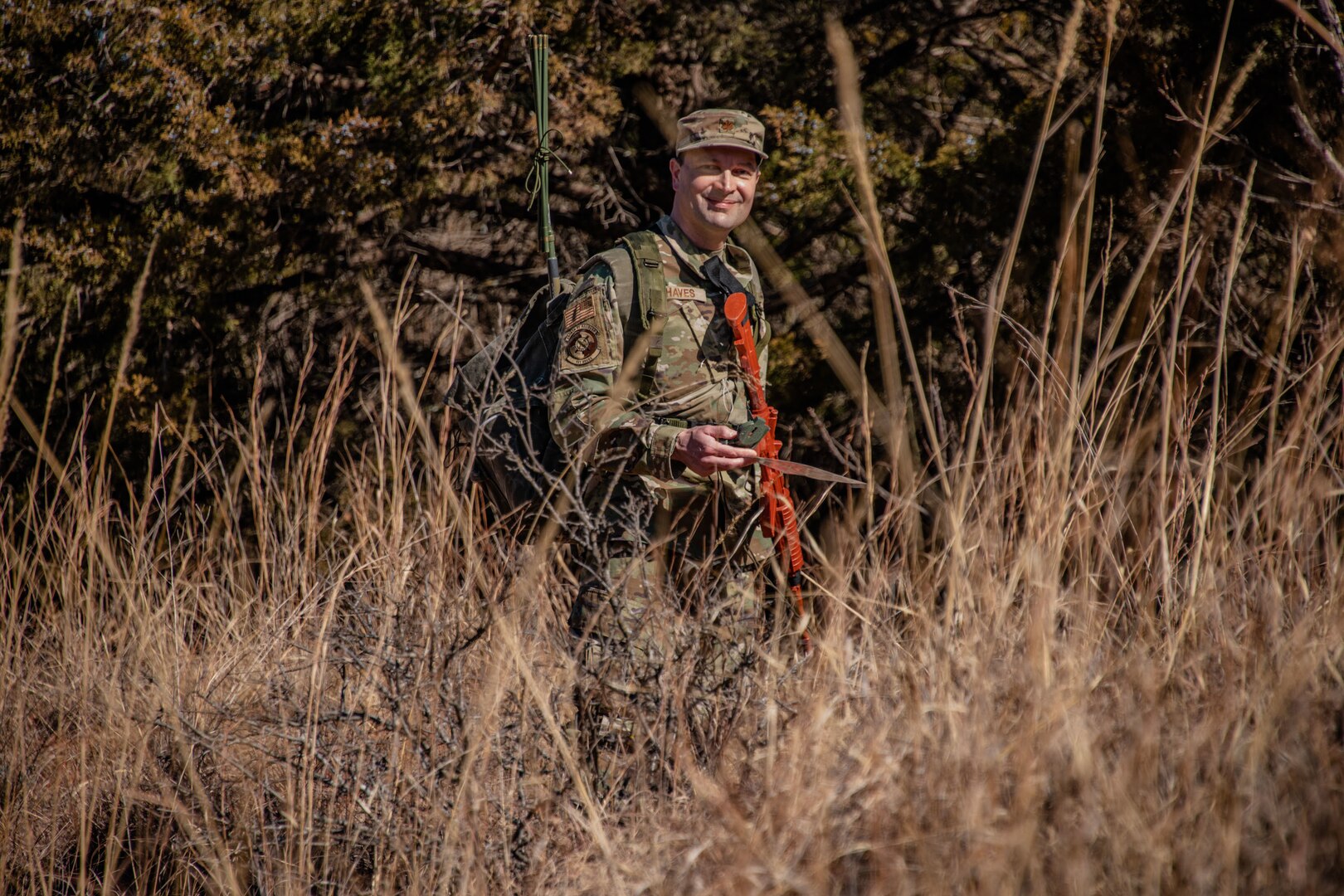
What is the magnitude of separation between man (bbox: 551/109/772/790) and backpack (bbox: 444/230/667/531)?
0.01 metres

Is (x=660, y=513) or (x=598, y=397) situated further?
(x=660, y=513)

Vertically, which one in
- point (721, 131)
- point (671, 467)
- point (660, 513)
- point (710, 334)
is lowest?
point (660, 513)

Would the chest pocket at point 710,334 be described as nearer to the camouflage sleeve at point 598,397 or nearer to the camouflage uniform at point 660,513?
the camouflage uniform at point 660,513

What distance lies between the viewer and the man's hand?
2.08m

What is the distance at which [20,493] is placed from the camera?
5309 millimetres

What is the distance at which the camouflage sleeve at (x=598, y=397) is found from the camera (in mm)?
2178

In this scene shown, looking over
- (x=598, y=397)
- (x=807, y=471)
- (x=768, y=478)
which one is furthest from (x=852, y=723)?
(x=598, y=397)

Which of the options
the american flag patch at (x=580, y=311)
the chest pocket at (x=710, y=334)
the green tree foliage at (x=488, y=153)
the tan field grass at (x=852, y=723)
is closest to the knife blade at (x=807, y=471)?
the tan field grass at (x=852, y=723)

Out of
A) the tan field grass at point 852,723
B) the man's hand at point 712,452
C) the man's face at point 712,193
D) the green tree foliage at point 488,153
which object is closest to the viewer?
the tan field grass at point 852,723

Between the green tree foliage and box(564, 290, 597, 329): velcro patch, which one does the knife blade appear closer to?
box(564, 290, 597, 329): velcro patch

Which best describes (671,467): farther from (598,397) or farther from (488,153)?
(488,153)

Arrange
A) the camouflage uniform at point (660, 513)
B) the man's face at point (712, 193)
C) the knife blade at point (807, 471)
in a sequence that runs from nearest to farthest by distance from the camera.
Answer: the knife blade at point (807, 471)
the camouflage uniform at point (660, 513)
the man's face at point (712, 193)

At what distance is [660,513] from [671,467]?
205mm

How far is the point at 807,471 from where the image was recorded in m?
1.82
